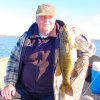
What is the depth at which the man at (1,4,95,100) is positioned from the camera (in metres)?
4.75

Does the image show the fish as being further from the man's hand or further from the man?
the man's hand

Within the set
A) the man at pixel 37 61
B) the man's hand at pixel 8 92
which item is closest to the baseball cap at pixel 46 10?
the man at pixel 37 61

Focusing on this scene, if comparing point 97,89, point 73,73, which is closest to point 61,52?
point 73,73

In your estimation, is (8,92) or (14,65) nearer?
(8,92)

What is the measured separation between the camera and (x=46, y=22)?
15.6ft

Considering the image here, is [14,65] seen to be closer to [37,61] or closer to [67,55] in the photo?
[37,61]

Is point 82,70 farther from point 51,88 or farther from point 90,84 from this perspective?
point 90,84

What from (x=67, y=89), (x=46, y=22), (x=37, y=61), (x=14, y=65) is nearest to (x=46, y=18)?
(x=46, y=22)

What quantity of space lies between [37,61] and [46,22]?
0.62 meters

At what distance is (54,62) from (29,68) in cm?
47

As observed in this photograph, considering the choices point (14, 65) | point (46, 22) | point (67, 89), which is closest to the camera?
point (67, 89)

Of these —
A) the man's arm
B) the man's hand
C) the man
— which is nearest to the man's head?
the man

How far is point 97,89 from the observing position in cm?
720

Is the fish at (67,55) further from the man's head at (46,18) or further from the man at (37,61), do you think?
the man's head at (46,18)
